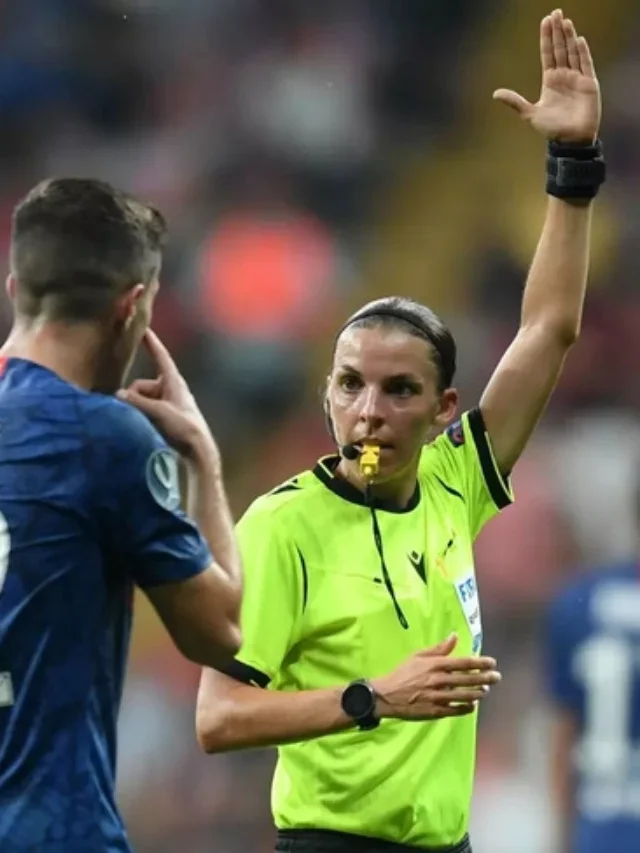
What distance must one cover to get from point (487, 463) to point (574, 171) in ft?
2.22

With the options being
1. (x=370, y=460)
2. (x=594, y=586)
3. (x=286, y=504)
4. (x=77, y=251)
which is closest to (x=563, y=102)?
(x=370, y=460)

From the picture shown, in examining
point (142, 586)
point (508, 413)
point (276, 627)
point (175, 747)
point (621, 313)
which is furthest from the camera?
point (621, 313)

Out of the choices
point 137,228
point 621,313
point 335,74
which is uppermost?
point 335,74

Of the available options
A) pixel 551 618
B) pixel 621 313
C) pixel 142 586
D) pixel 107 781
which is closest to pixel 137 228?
pixel 142 586

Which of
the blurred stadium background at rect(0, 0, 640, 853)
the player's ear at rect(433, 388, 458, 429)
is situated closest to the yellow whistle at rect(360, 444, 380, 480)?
the player's ear at rect(433, 388, 458, 429)

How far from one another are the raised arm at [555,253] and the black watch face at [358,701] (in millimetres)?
913

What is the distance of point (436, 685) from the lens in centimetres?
317

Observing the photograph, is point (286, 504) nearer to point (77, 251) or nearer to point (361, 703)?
point (361, 703)

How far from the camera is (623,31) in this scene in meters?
8.04

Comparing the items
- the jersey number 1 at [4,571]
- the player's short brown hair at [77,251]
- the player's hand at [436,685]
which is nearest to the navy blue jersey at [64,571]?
the jersey number 1 at [4,571]

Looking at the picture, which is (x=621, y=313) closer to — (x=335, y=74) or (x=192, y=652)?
(x=335, y=74)

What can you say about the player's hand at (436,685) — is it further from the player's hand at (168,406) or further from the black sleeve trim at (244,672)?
the player's hand at (168,406)

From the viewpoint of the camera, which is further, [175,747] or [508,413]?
[175,747]

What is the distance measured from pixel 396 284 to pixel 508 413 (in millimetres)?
3715
